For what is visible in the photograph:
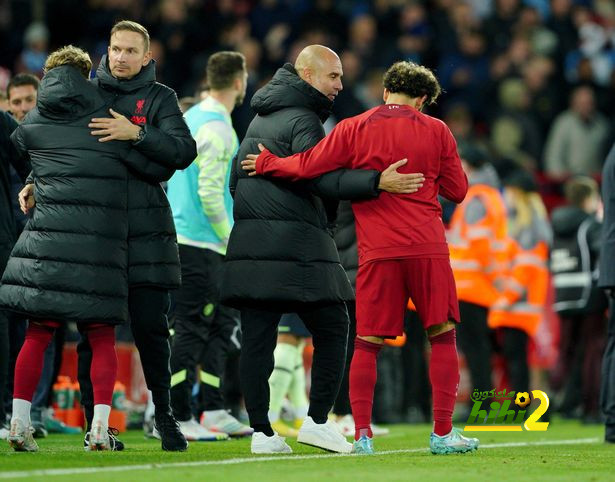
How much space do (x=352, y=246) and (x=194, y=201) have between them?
4.45 feet

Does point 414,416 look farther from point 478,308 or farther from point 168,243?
point 168,243

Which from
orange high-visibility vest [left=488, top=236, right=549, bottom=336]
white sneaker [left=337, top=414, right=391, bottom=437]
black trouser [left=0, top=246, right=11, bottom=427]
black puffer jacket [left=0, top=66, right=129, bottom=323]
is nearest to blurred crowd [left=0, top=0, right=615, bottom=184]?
orange high-visibility vest [left=488, top=236, right=549, bottom=336]

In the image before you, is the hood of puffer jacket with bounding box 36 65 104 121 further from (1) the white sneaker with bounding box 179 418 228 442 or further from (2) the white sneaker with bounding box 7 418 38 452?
(1) the white sneaker with bounding box 179 418 228 442

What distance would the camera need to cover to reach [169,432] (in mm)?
7547

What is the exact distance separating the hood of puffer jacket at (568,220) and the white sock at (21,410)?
23.8ft

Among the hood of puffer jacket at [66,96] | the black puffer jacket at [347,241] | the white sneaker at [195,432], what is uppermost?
the hood of puffer jacket at [66,96]

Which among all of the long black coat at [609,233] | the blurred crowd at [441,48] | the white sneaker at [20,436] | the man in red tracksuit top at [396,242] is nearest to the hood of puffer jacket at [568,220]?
the blurred crowd at [441,48]

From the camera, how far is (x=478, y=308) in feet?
39.0

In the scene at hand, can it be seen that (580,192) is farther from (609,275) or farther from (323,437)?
(323,437)

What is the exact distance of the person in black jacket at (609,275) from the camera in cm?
895

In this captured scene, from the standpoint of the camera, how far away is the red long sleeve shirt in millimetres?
7309

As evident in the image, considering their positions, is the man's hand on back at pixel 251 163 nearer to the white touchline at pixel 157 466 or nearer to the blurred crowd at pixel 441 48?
the white touchline at pixel 157 466

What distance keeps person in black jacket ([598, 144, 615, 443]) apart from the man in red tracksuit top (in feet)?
6.24

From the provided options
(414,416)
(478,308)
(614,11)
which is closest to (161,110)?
(478,308)
